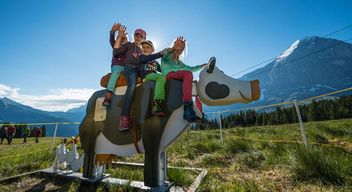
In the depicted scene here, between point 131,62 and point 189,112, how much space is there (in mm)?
1144

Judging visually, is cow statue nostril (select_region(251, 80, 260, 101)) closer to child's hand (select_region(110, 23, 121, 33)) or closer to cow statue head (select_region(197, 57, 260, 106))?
cow statue head (select_region(197, 57, 260, 106))

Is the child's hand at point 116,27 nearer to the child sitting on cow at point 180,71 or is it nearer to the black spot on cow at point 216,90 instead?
the child sitting on cow at point 180,71

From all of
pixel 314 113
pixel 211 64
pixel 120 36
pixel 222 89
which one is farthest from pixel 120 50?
pixel 314 113

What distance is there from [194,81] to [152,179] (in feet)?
4.03

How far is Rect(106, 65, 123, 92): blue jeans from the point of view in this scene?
279 cm

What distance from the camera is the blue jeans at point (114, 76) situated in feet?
9.14

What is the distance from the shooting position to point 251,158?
4383 mm

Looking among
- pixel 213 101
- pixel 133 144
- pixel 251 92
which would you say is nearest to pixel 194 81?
pixel 213 101

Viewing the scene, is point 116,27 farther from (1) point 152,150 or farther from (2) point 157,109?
(1) point 152,150

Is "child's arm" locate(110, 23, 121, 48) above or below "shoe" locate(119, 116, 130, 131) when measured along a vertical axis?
above

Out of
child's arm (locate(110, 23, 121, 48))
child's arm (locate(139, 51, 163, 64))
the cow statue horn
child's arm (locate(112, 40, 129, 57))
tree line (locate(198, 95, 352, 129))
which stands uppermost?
child's arm (locate(110, 23, 121, 48))

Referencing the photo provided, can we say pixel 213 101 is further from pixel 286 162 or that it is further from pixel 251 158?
pixel 251 158

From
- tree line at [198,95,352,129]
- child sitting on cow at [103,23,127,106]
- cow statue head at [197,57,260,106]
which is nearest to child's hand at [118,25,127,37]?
child sitting on cow at [103,23,127,106]

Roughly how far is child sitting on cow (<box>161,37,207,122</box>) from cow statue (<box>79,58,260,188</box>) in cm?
10
